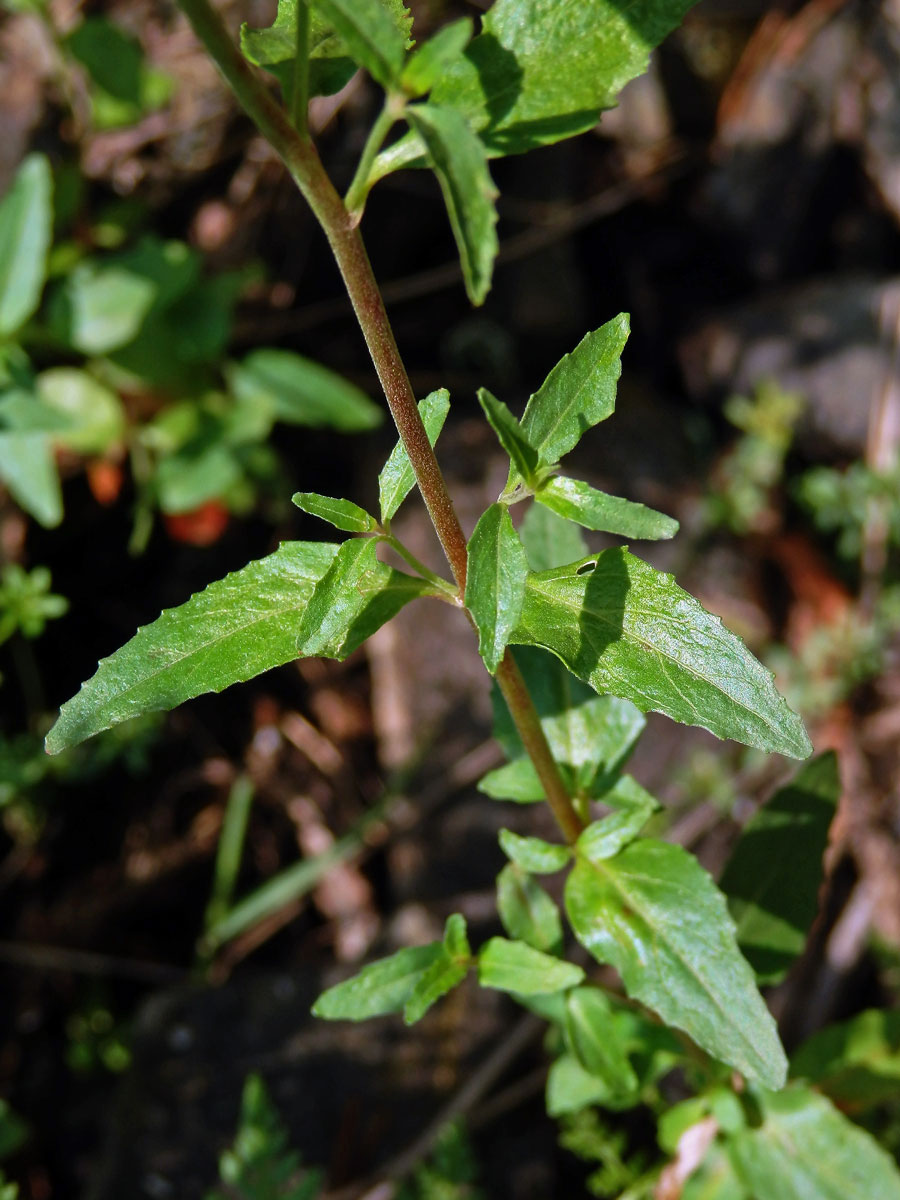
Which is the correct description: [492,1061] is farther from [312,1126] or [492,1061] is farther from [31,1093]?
[31,1093]

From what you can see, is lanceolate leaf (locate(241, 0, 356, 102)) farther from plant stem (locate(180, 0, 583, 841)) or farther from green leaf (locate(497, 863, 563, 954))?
green leaf (locate(497, 863, 563, 954))

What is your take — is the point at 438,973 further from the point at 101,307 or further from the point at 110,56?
the point at 110,56

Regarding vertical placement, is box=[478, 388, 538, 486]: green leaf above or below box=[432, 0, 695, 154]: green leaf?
below

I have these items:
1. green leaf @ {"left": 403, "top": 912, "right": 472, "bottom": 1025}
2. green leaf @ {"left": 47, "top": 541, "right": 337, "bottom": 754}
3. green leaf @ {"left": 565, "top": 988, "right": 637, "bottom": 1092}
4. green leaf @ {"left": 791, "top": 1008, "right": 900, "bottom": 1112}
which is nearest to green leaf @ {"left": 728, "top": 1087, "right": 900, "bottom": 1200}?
green leaf @ {"left": 791, "top": 1008, "right": 900, "bottom": 1112}

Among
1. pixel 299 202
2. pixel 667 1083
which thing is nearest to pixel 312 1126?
pixel 667 1083

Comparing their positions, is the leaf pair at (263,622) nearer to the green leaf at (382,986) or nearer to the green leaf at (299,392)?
the green leaf at (382,986)

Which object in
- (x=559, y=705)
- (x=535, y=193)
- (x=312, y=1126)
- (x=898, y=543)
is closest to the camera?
(x=559, y=705)
